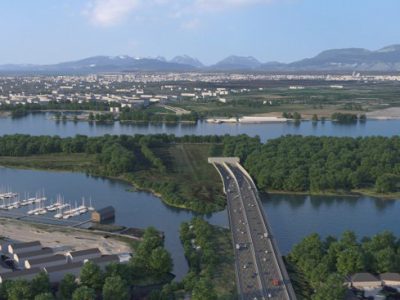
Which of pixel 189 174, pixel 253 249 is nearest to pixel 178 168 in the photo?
pixel 189 174

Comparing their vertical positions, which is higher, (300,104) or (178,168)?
(300,104)

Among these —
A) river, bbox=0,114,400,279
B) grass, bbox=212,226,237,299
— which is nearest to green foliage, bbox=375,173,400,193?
river, bbox=0,114,400,279

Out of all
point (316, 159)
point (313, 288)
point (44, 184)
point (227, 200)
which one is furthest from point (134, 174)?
point (313, 288)

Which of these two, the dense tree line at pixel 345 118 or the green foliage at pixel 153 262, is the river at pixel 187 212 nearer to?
the green foliage at pixel 153 262

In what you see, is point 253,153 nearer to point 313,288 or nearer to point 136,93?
point 313,288

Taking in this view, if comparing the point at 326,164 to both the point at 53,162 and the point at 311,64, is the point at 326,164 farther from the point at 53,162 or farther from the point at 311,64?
the point at 311,64

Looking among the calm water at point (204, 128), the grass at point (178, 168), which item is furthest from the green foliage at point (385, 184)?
the calm water at point (204, 128)
